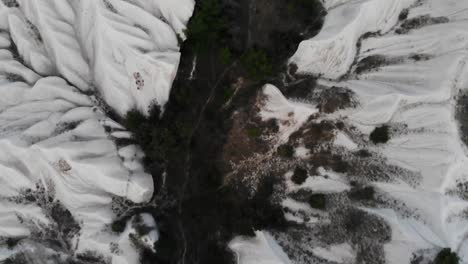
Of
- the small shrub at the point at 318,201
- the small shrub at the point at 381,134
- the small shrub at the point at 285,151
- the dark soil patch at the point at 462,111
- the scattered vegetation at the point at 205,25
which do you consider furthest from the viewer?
the small shrub at the point at 285,151

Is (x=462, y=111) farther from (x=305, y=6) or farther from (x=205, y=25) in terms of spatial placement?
(x=205, y=25)

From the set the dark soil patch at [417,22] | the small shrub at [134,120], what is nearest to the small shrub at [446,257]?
the dark soil patch at [417,22]

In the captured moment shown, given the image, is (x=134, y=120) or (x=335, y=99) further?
(x=335, y=99)

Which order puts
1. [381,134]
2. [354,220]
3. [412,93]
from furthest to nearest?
[381,134] → [354,220] → [412,93]

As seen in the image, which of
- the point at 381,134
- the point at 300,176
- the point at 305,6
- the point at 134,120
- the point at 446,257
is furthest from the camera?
the point at 305,6

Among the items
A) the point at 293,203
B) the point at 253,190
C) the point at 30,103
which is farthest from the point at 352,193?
the point at 30,103

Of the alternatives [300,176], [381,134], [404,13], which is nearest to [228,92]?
[300,176]

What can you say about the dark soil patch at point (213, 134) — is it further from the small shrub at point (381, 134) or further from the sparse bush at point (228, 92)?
the small shrub at point (381, 134)
